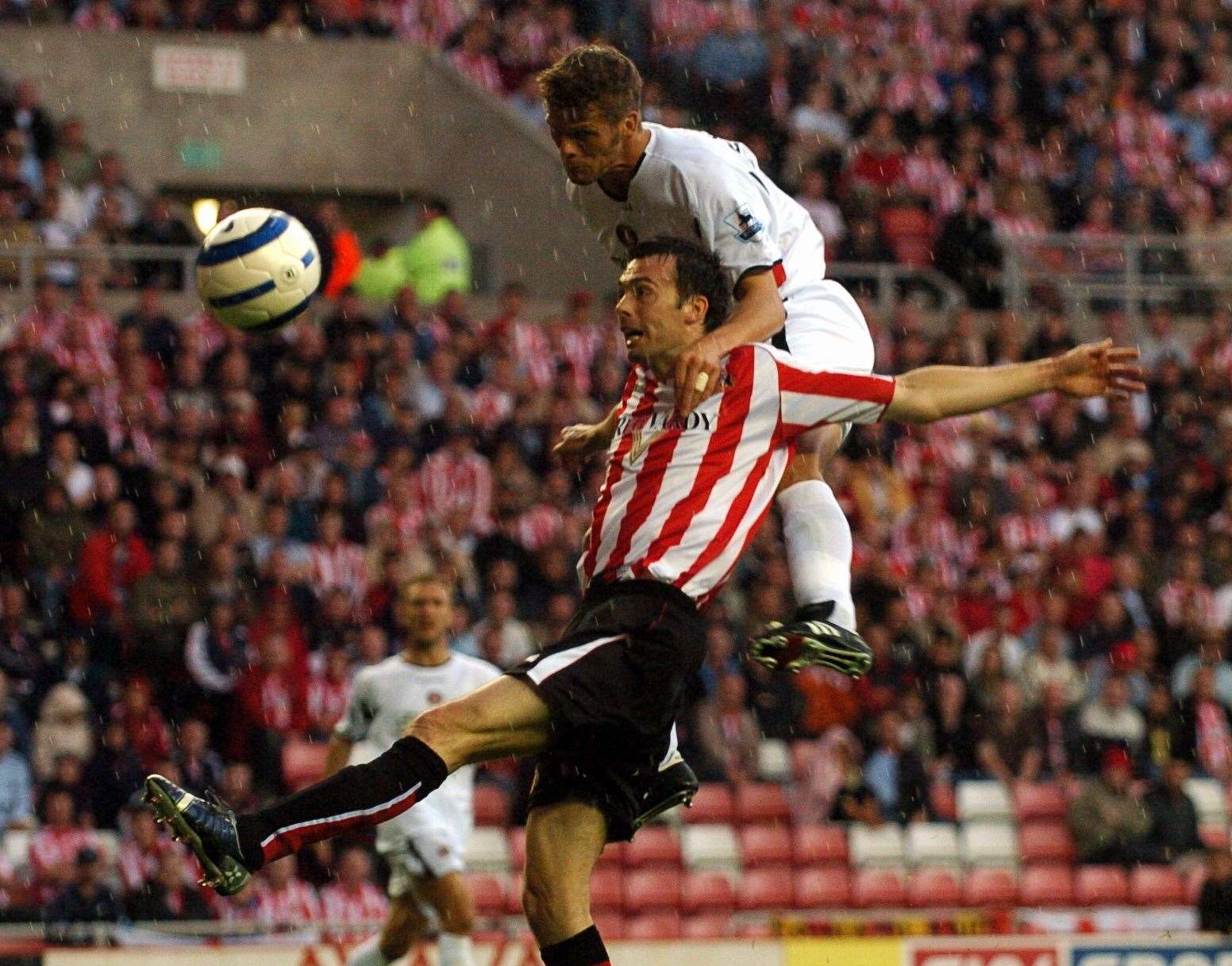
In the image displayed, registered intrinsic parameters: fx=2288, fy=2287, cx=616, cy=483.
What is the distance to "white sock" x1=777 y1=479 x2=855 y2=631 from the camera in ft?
21.3

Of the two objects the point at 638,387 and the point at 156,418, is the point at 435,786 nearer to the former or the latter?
the point at 638,387

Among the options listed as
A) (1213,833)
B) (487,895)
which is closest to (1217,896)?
(1213,833)

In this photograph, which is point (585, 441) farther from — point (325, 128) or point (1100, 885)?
point (325, 128)

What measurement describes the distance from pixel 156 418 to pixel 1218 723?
262 inches

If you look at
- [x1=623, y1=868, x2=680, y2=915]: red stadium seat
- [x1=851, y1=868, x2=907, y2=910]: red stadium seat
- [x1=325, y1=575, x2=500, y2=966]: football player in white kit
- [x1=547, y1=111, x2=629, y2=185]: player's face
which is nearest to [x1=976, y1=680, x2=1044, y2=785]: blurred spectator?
[x1=851, y1=868, x2=907, y2=910]: red stadium seat

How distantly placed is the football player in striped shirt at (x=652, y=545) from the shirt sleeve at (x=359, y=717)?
11.2 ft

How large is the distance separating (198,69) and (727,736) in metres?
7.98

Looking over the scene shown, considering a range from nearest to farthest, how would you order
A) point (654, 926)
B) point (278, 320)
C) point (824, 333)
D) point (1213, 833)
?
point (824, 333) < point (278, 320) < point (654, 926) < point (1213, 833)

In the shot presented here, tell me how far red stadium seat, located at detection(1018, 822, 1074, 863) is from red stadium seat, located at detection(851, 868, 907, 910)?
3.11ft

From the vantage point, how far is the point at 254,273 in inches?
285

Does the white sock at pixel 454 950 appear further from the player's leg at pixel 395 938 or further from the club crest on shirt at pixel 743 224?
the club crest on shirt at pixel 743 224

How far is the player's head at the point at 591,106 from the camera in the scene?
249 inches

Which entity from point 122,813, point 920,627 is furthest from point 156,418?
point 920,627

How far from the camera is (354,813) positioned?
5.72 meters
